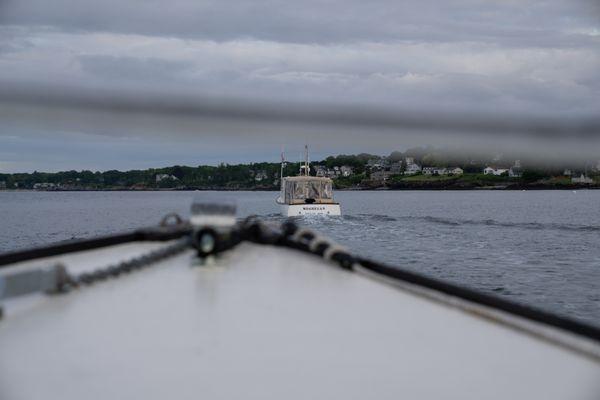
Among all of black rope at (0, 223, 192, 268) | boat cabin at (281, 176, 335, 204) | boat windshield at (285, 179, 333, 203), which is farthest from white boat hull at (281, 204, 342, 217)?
black rope at (0, 223, 192, 268)

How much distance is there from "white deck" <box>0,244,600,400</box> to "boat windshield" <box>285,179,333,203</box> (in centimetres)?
4656

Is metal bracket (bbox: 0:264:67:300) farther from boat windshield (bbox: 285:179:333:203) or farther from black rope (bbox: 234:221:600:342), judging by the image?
boat windshield (bbox: 285:179:333:203)

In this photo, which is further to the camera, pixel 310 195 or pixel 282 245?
pixel 310 195

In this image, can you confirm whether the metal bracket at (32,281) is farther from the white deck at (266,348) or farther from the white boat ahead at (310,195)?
the white boat ahead at (310,195)

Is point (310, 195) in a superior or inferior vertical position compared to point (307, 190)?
inferior

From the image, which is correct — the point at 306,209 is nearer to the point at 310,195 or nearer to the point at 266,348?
the point at 310,195

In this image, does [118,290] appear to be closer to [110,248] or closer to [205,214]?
[205,214]

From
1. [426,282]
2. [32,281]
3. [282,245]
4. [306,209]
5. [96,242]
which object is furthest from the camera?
[306,209]

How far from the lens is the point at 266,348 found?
10.7 ft

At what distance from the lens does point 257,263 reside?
16.8ft

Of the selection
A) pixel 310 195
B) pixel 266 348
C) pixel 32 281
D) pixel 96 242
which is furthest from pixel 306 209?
pixel 266 348

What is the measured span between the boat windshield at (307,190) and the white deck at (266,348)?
4656cm

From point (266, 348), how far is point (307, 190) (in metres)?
48.1

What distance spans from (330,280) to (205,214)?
97 cm
